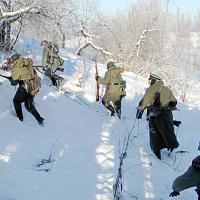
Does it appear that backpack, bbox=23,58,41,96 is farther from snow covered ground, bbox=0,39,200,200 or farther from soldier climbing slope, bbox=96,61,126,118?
soldier climbing slope, bbox=96,61,126,118

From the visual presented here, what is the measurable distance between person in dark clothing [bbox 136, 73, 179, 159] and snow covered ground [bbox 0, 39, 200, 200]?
0.33 metres

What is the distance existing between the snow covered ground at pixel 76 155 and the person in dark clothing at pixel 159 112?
326 millimetres

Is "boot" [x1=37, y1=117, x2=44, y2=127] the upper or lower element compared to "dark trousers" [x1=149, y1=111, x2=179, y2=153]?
lower

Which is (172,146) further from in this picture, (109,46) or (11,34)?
(109,46)

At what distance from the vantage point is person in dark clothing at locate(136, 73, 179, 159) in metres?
8.76

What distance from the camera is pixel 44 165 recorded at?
7.46 m

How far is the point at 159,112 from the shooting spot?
8.78 m

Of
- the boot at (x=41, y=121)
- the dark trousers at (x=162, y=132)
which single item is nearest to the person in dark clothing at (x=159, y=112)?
the dark trousers at (x=162, y=132)

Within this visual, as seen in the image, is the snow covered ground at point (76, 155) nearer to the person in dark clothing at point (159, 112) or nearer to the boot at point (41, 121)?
the boot at point (41, 121)

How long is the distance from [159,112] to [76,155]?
71.8 inches

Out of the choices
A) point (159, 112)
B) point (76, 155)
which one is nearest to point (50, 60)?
point (159, 112)

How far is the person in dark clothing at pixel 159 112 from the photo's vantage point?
28.7 feet

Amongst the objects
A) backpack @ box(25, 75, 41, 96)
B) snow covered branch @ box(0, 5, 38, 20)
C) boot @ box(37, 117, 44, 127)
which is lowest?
boot @ box(37, 117, 44, 127)

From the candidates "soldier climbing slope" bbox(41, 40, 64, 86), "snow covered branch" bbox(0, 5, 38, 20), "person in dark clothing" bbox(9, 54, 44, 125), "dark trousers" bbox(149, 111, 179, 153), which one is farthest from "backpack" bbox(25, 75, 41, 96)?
"snow covered branch" bbox(0, 5, 38, 20)
